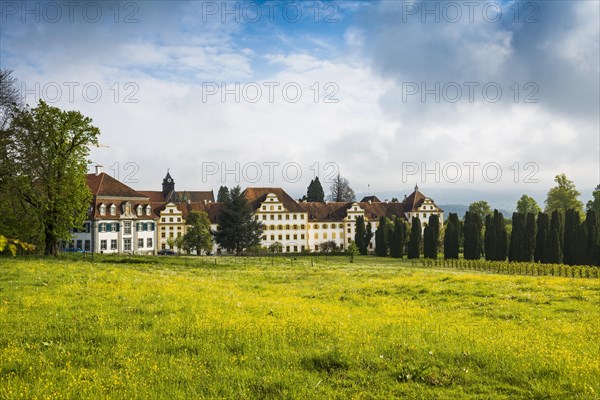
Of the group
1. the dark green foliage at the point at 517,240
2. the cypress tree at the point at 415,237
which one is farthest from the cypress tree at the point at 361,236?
the dark green foliage at the point at 517,240

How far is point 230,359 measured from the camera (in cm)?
954

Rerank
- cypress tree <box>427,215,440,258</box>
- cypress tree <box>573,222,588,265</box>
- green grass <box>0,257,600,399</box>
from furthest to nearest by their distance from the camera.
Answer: cypress tree <box>427,215,440,258</box> → cypress tree <box>573,222,588,265</box> → green grass <box>0,257,600,399</box>

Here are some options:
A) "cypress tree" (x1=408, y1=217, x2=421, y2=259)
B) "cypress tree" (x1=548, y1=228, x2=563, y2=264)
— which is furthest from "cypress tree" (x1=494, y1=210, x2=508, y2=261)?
"cypress tree" (x1=408, y1=217, x2=421, y2=259)

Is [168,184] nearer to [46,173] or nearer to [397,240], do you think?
[397,240]

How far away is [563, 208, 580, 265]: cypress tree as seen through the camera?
188 feet

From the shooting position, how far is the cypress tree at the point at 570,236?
57281 mm

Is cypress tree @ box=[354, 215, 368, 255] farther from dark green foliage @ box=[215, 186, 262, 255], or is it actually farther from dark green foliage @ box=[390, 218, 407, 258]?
dark green foliage @ box=[215, 186, 262, 255]

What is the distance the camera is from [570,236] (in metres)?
57.6

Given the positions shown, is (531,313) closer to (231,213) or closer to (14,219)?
(14,219)

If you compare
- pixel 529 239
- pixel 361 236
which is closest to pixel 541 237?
pixel 529 239

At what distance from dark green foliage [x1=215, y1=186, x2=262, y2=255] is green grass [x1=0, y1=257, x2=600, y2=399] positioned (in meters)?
59.5

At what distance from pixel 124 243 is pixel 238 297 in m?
58.5

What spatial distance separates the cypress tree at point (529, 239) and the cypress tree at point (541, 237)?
1.91 feet

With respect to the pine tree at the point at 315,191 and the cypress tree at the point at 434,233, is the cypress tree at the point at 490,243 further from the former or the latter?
the pine tree at the point at 315,191
